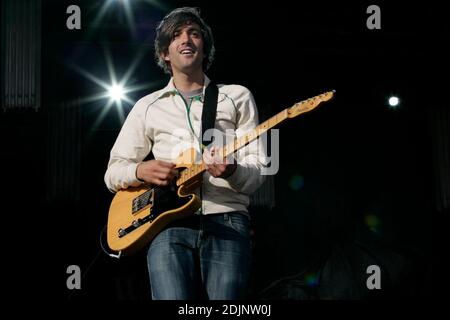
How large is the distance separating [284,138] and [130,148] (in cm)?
364

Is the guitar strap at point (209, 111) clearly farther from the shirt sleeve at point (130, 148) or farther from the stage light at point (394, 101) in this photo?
the stage light at point (394, 101)

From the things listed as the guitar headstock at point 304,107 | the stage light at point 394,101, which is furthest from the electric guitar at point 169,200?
the stage light at point 394,101

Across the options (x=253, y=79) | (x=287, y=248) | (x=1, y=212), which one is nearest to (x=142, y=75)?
(x=253, y=79)

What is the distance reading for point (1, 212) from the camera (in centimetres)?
584

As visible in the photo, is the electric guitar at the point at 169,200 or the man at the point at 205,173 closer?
the man at the point at 205,173

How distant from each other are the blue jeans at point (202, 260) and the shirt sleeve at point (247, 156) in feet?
0.54

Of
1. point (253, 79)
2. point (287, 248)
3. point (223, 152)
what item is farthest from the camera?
point (287, 248)

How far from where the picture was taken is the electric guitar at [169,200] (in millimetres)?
2828

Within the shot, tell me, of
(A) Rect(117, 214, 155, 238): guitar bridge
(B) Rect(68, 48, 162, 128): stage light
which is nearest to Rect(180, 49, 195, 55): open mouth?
(A) Rect(117, 214, 155, 238): guitar bridge

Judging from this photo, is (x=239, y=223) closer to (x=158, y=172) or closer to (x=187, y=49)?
(x=158, y=172)

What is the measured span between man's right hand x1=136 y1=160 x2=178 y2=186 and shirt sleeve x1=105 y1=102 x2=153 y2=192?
15 centimetres

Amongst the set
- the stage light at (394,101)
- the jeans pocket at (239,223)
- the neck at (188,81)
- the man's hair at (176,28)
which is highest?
the stage light at (394,101)
